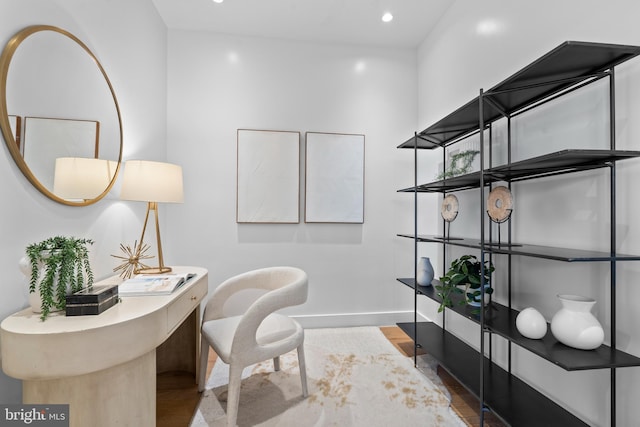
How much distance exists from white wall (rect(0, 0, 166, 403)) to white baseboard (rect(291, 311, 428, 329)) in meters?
1.72

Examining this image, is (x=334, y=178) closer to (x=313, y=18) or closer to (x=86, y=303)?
(x=313, y=18)

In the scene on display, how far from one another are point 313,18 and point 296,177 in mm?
1401

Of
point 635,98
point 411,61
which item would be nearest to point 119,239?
point 635,98

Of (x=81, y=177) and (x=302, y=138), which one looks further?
(x=302, y=138)

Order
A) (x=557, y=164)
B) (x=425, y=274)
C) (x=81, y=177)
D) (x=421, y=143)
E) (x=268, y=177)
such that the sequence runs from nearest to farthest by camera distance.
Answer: (x=557, y=164) < (x=81, y=177) < (x=425, y=274) < (x=421, y=143) < (x=268, y=177)

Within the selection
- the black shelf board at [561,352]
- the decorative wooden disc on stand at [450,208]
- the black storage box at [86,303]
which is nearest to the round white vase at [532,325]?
the black shelf board at [561,352]

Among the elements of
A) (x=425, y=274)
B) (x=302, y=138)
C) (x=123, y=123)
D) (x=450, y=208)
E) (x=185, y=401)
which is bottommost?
(x=185, y=401)

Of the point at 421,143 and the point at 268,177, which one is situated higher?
the point at 421,143

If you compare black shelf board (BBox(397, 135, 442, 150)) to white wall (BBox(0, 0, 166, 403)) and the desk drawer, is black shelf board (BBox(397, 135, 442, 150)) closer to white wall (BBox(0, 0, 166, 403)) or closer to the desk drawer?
the desk drawer

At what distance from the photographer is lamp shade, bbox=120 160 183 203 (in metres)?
1.87

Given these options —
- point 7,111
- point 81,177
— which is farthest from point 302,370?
point 7,111

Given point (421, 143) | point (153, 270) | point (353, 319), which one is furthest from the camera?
point (353, 319)

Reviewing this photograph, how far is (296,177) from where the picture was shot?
9.80 feet

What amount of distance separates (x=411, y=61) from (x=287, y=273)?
255 centimetres
